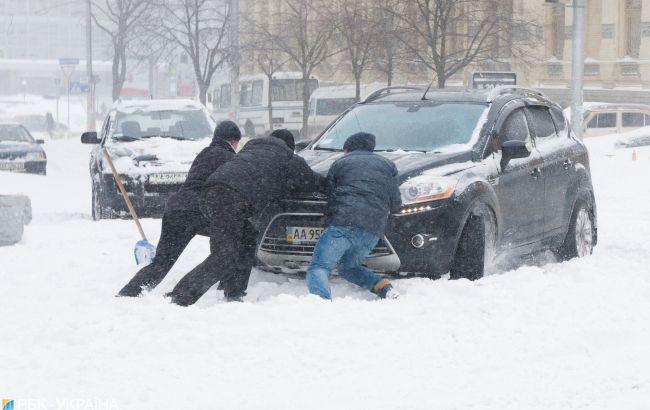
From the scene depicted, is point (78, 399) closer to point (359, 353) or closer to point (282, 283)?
point (359, 353)

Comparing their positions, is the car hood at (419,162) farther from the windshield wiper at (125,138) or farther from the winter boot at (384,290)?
the windshield wiper at (125,138)

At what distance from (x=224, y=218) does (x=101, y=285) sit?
158cm

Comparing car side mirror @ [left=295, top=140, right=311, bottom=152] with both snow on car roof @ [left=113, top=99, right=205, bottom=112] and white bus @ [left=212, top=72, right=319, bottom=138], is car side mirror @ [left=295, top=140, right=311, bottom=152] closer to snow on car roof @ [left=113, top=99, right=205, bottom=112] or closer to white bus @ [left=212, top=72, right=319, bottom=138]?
snow on car roof @ [left=113, top=99, right=205, bottom=112]

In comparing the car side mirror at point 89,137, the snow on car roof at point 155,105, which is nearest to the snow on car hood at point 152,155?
the car side mirror at point 89,137

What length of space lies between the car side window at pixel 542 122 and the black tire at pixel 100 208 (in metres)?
6.17

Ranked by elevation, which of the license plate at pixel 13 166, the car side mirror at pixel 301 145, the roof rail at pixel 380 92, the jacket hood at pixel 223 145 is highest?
the roof rail at pixel 380 92

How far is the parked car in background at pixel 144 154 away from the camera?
48.6 feet

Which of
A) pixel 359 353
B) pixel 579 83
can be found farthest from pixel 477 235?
pixel 579 83

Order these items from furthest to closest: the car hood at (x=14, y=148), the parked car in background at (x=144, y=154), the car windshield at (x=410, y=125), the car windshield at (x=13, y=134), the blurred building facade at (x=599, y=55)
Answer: the blurred building facade at (x=599, y=55), the car windshield at (x=13, y=134), the car hood at (x=14, y=148), the parked car in background at (x=144, y=154), the car windshield at (x=410, y=125)

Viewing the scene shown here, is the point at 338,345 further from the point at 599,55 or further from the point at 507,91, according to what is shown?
the point at 599,55

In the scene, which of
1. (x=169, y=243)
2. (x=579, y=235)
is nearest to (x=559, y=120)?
(x=579, y=235)

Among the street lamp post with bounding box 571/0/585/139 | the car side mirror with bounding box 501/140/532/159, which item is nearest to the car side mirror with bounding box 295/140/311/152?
the car side mirror with bounding box 501/140/532/159

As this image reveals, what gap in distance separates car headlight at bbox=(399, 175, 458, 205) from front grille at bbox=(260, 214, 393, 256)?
0.37m

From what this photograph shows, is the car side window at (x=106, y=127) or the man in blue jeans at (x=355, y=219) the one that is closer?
the man in blue jeans at (x=355, y=219)
